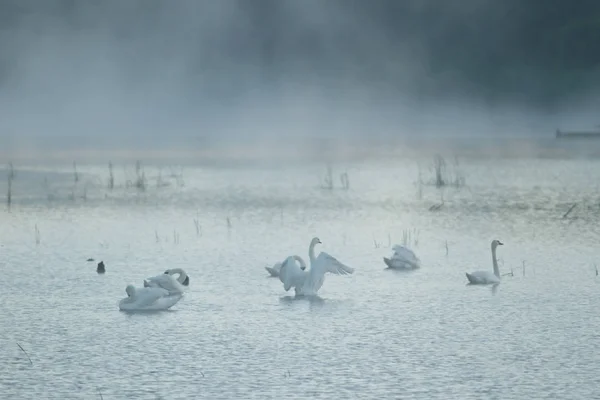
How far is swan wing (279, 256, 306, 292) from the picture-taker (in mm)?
20422

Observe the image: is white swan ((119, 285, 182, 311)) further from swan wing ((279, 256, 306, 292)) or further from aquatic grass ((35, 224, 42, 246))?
aquatic grass ((35, 224, 42, 246))

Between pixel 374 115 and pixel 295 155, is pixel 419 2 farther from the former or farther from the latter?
pixel 295 155

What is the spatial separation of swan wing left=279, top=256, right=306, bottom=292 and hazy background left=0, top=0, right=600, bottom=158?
86.0 metres

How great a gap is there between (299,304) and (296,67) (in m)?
144

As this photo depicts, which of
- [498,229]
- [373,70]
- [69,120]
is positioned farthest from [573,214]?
[373,70]

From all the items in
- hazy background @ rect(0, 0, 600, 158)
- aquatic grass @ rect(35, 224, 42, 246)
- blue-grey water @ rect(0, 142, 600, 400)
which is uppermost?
hazy background @ rect(0, 0, 600, 158)

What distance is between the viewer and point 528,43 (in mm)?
144125

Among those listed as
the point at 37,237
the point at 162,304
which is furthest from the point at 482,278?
the point at 37,237

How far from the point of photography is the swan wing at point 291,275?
67.0 ft

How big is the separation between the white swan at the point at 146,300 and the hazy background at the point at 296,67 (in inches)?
3440

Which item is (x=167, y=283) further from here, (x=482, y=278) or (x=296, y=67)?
(x=296, y=67)

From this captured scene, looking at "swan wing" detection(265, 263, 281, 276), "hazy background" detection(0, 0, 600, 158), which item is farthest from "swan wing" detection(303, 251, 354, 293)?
"hazy background" detection(0, 0, 600, 158)

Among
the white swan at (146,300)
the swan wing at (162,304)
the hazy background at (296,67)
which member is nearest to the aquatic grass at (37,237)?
the white swan at (146,300)

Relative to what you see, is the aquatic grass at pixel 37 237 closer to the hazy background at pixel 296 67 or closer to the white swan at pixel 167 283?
the white swan at pixel 167 283
